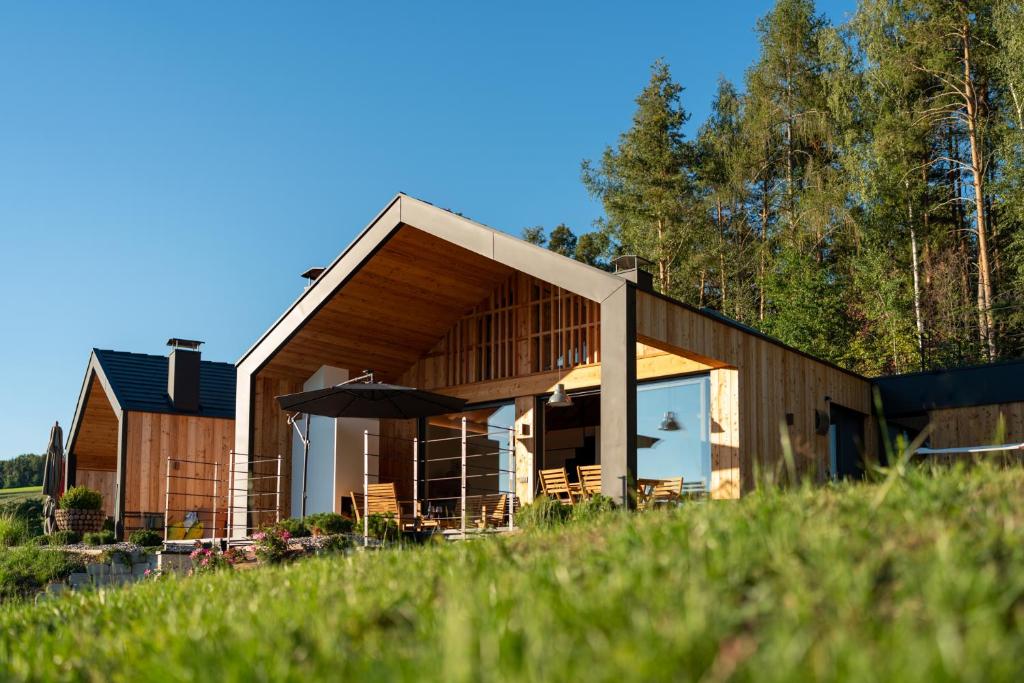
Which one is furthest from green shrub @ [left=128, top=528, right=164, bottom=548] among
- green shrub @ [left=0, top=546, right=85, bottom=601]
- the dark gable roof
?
the dark gable roof

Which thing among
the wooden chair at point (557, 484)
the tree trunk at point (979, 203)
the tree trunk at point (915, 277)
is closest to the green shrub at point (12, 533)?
the wooden chair at point (557, 484)

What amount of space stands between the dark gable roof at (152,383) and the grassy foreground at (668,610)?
44.6ft

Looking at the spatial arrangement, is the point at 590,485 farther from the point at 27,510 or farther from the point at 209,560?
the point at 27,510

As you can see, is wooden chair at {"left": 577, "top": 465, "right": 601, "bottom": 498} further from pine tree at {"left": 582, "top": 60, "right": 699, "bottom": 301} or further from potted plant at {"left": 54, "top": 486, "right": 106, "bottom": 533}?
pine tree at {"left": 582, "top": 60, "right": 699, "bottom": 301}

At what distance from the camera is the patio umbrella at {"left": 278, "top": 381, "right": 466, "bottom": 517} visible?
13.1m

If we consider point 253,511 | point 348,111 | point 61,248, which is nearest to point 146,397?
point 61,248

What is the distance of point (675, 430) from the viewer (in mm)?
13703

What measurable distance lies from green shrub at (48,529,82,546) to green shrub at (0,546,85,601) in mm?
1454

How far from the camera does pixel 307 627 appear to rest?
4.04 metres

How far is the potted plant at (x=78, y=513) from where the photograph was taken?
1616 cm

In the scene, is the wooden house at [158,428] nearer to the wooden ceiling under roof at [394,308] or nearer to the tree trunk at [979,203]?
the wooden ceiling under roof at [394,308]

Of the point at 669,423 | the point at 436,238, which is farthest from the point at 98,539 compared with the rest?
the point at 669,423

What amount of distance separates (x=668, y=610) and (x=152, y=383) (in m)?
17.7

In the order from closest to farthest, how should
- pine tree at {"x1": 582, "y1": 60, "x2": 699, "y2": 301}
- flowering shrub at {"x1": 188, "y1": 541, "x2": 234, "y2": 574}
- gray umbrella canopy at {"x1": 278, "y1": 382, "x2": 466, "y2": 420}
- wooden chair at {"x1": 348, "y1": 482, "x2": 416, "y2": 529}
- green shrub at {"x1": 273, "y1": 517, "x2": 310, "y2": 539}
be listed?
flowering shrub at {"x1": 188, "y1": 541, "x2": 234, "y2": 574} < green shrub at {"x1": 273, "y1": 517, "x2": 310, "y2": 539} < gray umbrella canopy at {"x1": 278, "y1": 382, "x2": 466, "y2": 420} < wooden chair at {"x1": 348, "y1": 482, "x2": 416, "y2": 529} < pine tree at {"x1": 582, "y1": 60, "x2": 699, "y2": 301}
